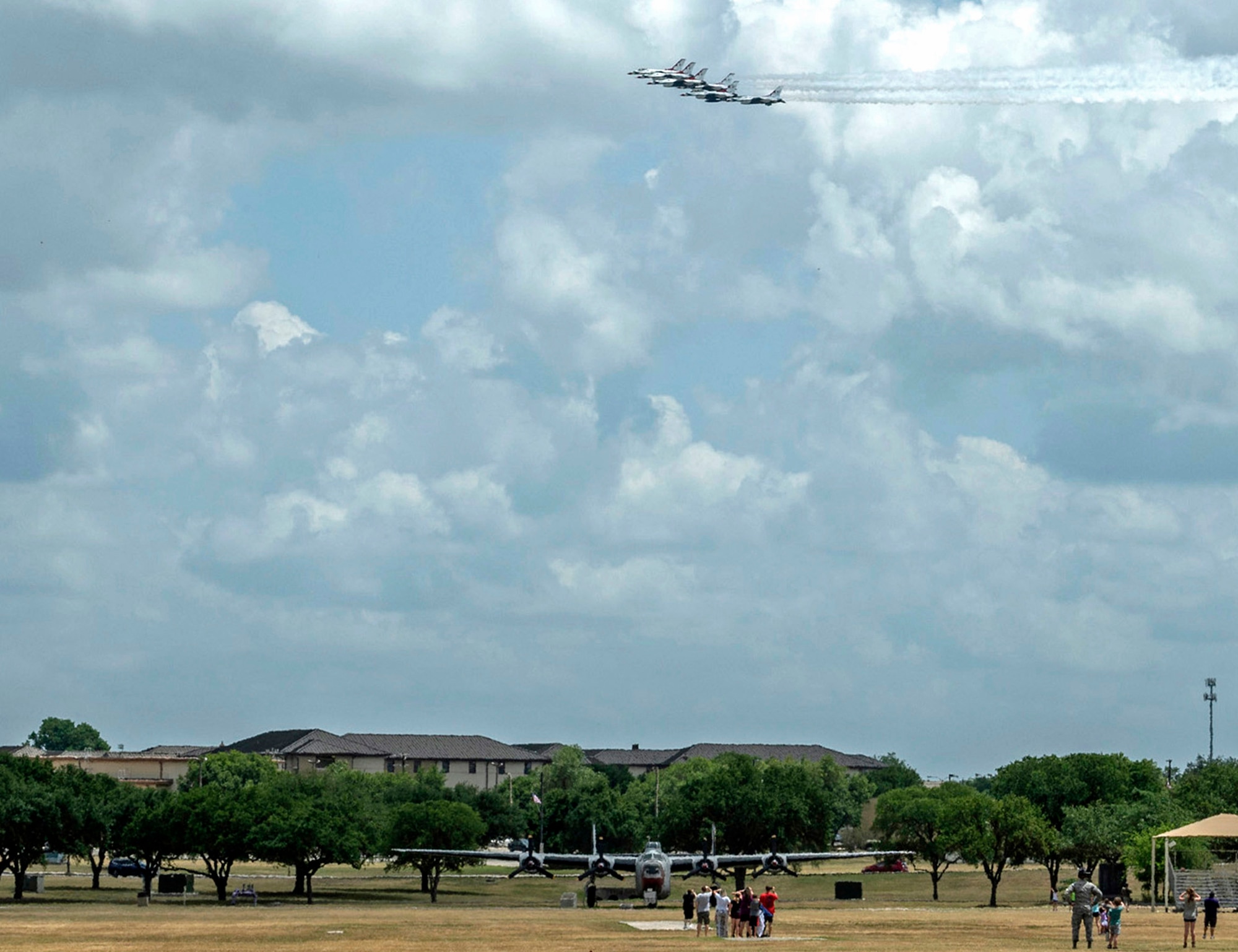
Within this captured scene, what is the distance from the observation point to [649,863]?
92000 millimetres

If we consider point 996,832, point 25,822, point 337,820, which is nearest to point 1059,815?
point 996,832

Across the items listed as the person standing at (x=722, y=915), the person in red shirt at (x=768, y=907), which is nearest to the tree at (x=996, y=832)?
the person in red shirt at (x=768, y=907)

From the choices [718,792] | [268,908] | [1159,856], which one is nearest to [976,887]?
[1159,856]

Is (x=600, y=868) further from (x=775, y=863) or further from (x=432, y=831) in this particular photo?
(x=432, y=831)

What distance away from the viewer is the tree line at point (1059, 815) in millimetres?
104875

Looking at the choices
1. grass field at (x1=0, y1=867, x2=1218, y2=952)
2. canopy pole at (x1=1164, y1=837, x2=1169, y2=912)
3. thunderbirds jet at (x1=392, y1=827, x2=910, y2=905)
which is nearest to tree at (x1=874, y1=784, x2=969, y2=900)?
grass field at (x1=0, y1=867, x2=1218, y2=952)

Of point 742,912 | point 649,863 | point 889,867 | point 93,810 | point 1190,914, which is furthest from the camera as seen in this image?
point 889,867

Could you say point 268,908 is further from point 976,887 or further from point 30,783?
point 976,887

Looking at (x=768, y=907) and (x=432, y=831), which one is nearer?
(x=768, y=907)

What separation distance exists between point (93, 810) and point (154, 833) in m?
4.08

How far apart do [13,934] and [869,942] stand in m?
32.2

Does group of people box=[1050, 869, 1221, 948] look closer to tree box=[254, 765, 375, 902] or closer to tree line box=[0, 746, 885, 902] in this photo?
tree box=[254, 765, 375, 902]

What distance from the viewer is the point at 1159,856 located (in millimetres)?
99000

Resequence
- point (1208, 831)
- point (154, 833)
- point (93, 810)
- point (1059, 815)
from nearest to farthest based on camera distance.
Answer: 1. point (1208, 831)
2. point (93, 810)
3. point (154, 833)
4. point (1059, 815)
